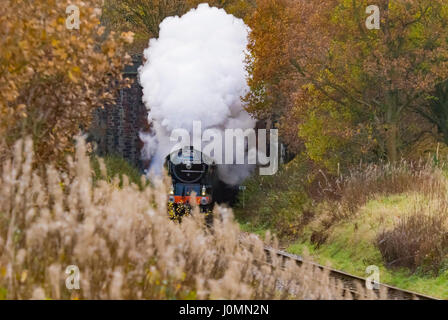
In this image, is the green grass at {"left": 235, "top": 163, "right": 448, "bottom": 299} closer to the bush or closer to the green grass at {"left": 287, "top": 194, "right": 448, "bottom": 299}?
the green grass at {"left": 287, "top": 194, "right": 448, "bottom": 299}

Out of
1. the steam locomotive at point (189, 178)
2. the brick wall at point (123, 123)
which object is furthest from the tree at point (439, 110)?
the brick wall at point (123, 123)

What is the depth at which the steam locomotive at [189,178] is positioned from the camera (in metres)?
25.5

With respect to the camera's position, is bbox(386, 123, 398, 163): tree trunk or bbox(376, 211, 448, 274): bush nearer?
bbox(376, 211, 448, 274): bush

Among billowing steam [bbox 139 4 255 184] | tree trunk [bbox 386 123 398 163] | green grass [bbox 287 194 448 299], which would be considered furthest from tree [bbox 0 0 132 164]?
billowing steam [bbox 139 4 255 184]

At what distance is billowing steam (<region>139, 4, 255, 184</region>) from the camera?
2977 cm

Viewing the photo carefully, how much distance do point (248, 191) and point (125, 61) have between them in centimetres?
1734

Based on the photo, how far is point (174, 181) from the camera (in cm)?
2586

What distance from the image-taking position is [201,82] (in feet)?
101

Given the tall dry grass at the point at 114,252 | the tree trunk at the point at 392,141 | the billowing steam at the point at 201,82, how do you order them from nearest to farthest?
the tall dry grass at the point at 114,252 → the tree trunk at the point at 392,141 → the billowing steam at the point at 201,82

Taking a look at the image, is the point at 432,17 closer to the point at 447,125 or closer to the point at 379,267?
the point at 447,125

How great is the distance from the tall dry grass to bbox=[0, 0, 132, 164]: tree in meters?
1.47

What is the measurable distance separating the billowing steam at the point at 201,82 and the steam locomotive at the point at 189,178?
8.41 ft

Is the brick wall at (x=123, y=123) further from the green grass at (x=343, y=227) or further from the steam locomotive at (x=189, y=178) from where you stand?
the green grass at (x=343, y=227)
